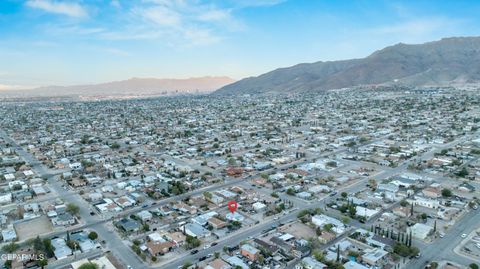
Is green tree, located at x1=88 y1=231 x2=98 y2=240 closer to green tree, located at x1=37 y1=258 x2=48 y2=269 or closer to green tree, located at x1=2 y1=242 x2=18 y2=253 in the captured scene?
green tree, located at x1=37 y1=258 x2=48 y2=269

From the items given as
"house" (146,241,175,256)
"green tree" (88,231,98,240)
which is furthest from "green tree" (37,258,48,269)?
"house" (146,241,175,256)

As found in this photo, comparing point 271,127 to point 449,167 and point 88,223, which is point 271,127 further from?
point 88,223

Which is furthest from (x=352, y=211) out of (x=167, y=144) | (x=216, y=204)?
(x=167, y=144)

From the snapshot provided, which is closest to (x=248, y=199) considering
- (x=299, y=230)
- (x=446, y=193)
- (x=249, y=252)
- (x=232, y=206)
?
(x=232, y=206)

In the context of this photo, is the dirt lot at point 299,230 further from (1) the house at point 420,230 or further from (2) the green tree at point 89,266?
(2) the green tree at point 89,266

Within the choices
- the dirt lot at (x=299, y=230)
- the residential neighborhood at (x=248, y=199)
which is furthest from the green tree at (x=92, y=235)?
the dirt lot at (x=299, y=230)
